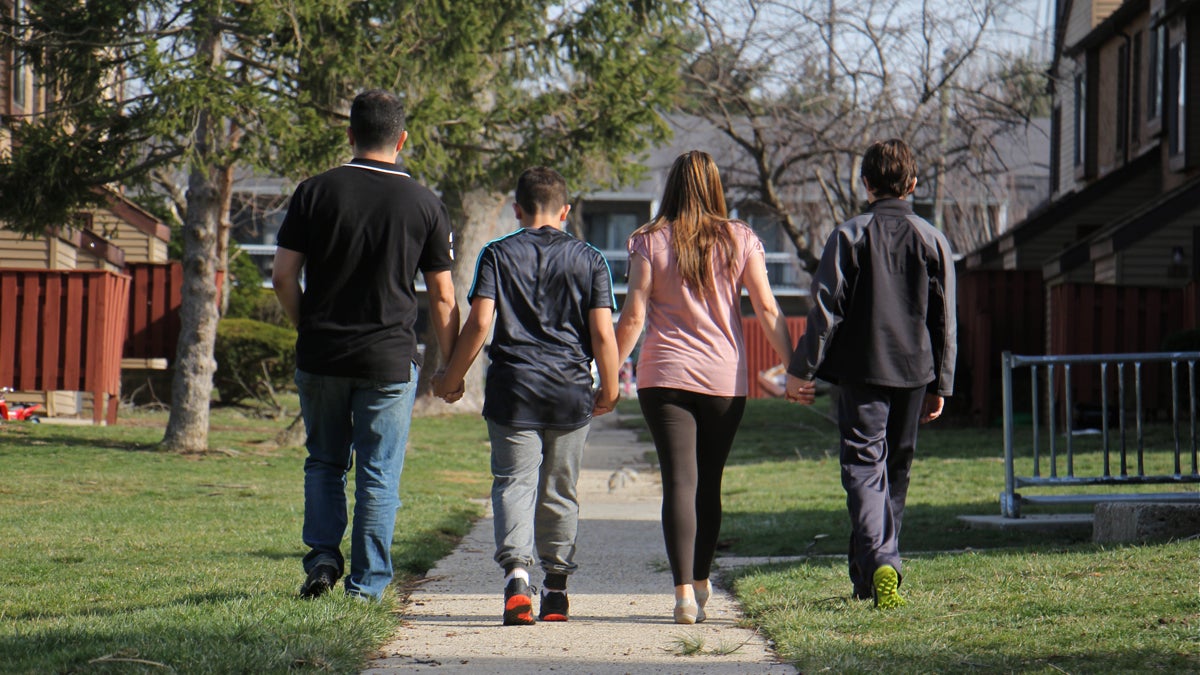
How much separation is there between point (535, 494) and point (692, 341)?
88 centimetres

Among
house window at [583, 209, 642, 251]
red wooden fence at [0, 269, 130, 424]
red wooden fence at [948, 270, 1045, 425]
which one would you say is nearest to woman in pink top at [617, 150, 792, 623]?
red wooden fence at [0, 269, 130, 424]

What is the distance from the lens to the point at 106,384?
1672 centimetres

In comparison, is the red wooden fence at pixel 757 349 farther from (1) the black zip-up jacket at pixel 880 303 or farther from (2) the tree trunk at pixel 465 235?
(1) the black zip-up jacket at pixel 880 303

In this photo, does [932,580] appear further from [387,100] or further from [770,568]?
[387,100]

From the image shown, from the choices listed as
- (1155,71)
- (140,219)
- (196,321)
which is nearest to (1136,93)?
(1155,71)

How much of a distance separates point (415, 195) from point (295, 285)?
57 cm

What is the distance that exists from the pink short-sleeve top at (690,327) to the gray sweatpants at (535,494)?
43 cm

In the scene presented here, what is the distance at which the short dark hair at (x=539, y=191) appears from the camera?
534 centimetres

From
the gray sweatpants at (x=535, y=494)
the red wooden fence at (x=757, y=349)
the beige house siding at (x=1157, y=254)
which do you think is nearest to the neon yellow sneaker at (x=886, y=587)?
the gray sweatpants at (x=535, y=494)

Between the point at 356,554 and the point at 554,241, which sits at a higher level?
the point at 554,241

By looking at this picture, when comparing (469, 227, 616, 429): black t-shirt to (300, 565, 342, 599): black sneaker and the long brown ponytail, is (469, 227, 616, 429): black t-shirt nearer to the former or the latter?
the long brown ponytail

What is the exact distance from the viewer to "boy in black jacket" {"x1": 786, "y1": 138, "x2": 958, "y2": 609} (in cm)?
531

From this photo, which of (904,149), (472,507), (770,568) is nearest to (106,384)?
(472,507)

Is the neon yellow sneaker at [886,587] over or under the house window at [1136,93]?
under
